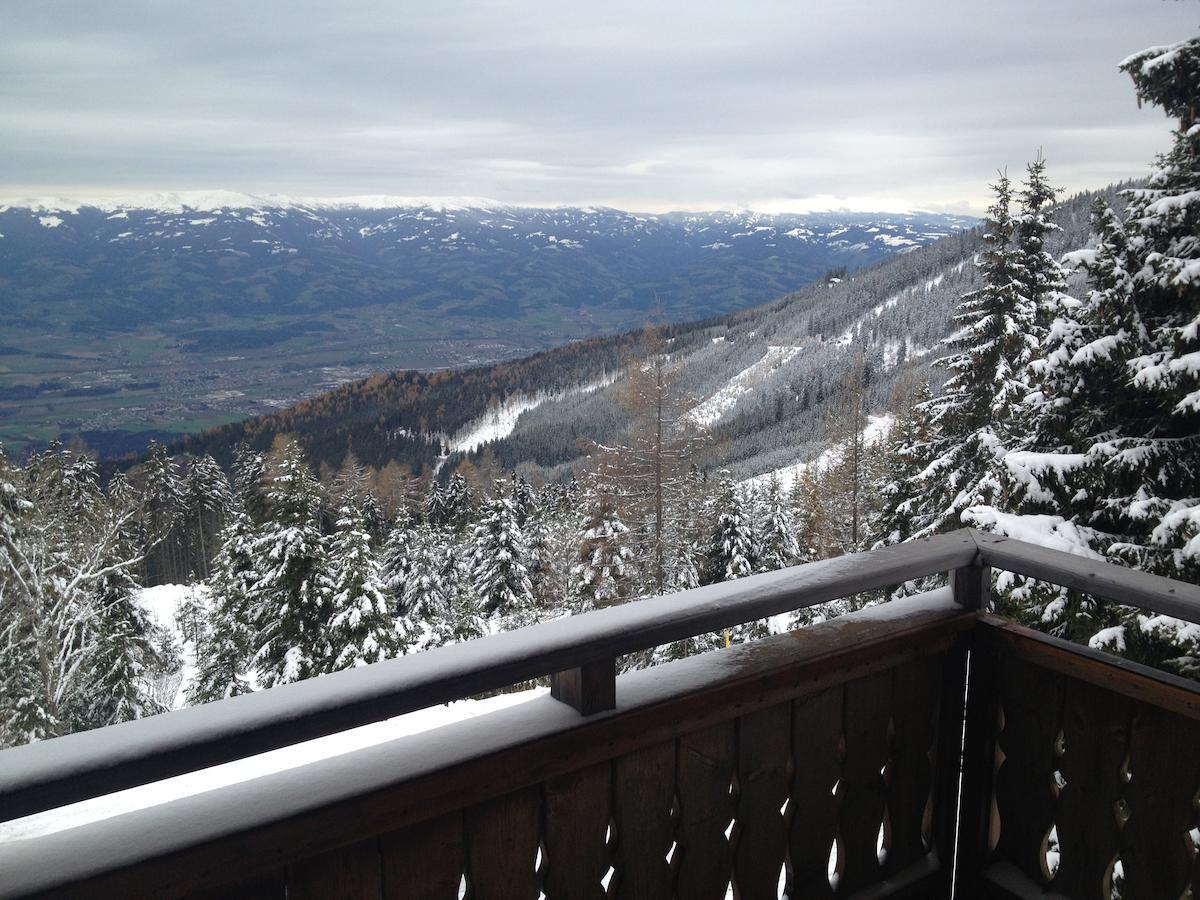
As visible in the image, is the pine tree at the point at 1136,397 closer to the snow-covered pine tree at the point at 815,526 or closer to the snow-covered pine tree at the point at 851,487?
the snow-covered pine tree at the point at 815,526

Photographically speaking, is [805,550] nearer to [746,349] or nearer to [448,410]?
[448,410]

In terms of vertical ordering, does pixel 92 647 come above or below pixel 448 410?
above

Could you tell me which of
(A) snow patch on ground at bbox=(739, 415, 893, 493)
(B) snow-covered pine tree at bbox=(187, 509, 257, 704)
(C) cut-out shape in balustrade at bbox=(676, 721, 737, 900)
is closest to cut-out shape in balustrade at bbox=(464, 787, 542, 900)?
(C) cut-out shape in balustrade at bbox=(676, 721, 737, 900)

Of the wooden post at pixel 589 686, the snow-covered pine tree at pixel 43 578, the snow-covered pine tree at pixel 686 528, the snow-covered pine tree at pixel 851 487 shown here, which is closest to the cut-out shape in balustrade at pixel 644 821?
the wooden post at pixel 589 686

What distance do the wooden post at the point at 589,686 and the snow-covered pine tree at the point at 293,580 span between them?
1600cm

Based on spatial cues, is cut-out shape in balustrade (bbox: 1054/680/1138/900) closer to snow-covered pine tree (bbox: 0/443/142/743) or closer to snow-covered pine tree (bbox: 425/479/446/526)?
snow-covered pine tree (bbox: 0/443/142/743)

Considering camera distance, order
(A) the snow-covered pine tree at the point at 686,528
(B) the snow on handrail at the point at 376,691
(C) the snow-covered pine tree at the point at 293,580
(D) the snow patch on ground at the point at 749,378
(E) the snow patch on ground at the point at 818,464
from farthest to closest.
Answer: (D) the snow patch on ground at the point at 749,378
(E) the snow patch on ground at the point at 818,464
(A) the snow-covered pine tree at the point at 686,528
(C) the snow-covered pine tree at the point at 293,580
(B) the snow on handrail at the point at 376,691

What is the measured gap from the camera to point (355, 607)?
627 inches

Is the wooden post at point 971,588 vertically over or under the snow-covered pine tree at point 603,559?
over

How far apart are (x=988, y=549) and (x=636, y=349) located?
658 inches

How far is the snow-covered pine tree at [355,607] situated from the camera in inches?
624

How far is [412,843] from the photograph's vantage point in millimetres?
1382

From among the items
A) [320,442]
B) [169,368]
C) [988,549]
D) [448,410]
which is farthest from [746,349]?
[988,549]

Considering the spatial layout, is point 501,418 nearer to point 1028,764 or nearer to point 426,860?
point 1028,764
